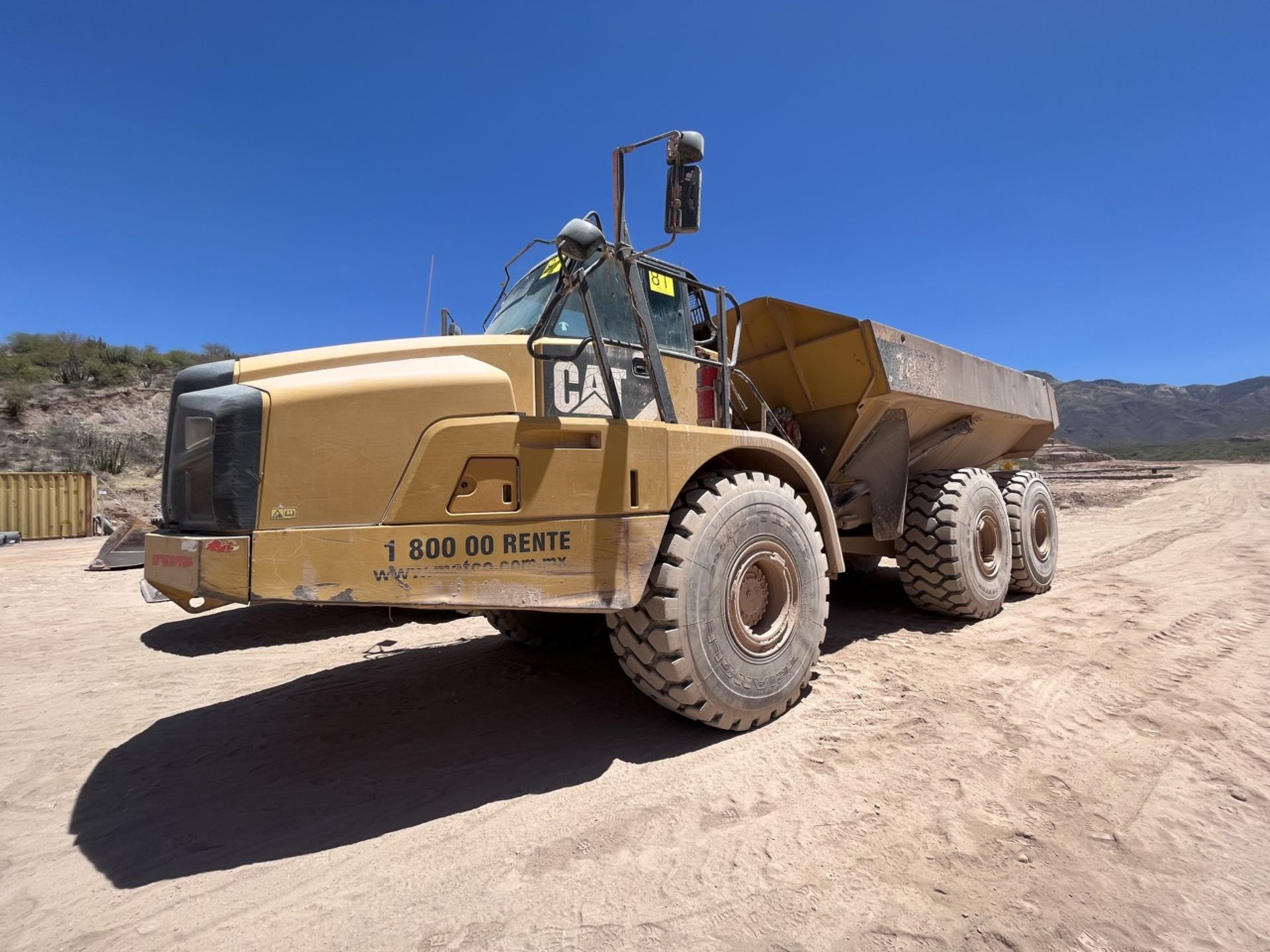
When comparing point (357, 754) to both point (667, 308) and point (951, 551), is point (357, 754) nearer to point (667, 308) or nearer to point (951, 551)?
point (667, 308)

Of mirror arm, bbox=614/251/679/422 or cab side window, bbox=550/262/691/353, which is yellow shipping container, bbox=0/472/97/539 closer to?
cab side window, bbox=550/262/691/353

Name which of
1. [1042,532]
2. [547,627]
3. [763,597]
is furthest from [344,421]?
[1042,532]

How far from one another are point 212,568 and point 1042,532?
7.30 m

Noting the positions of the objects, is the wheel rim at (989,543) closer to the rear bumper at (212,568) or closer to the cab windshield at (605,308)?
the cab windshield at (605,308)

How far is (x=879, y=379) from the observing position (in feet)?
15.0

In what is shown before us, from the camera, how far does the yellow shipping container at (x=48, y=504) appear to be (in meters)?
15.7

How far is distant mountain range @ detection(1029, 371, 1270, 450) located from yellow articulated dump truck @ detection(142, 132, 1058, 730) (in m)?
115

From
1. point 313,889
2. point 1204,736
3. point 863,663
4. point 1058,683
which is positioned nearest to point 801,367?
point 863,663

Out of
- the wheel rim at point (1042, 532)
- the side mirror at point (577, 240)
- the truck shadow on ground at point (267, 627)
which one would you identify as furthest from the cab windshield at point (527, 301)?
the wheel rim at point (1042, 532)

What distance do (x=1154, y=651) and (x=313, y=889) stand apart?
187 inches

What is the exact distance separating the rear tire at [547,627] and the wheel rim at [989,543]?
10.7 ft

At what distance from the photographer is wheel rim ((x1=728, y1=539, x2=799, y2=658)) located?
3.08m

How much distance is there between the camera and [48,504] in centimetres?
1617

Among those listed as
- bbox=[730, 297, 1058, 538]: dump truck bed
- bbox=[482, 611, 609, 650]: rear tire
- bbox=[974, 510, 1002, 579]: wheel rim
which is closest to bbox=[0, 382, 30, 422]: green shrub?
bbox=[482, 611, 609, 650]: rear tire
